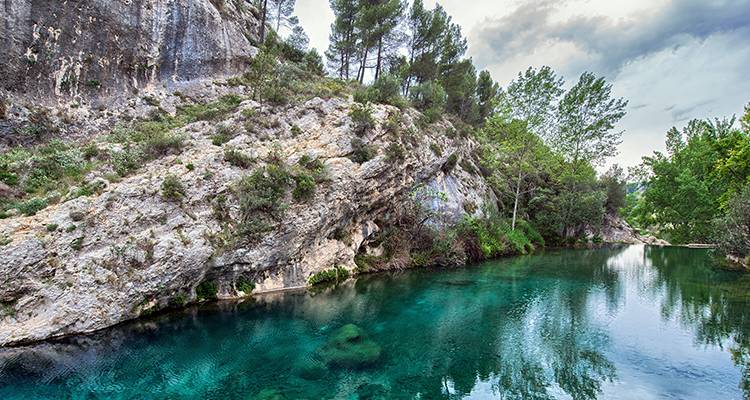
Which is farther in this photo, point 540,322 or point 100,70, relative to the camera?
point 100,70

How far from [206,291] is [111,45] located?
20438 millimetres

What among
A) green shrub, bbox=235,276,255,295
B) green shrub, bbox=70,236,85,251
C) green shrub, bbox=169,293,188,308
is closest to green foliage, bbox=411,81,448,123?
green shrub, bbox=235,276,255,295

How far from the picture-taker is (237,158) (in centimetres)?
2089

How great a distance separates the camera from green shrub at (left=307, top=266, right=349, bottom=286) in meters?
22.0

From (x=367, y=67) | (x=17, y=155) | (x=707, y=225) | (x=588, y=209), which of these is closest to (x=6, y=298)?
(x=17, y=155)

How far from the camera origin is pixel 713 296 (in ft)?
64.0

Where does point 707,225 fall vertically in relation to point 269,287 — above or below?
above

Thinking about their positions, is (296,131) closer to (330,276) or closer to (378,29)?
(330,276)

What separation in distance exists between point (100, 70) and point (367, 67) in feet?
87.0

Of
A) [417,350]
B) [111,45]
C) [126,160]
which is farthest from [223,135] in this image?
[417,350]

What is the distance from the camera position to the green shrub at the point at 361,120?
1084 inches

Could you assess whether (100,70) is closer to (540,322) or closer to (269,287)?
(269,287)

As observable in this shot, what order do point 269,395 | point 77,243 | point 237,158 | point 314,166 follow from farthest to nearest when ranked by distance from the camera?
point 314,166
point 237,158
point 77,243
point 269,395

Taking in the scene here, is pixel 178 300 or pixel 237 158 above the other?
pixel 237 158
